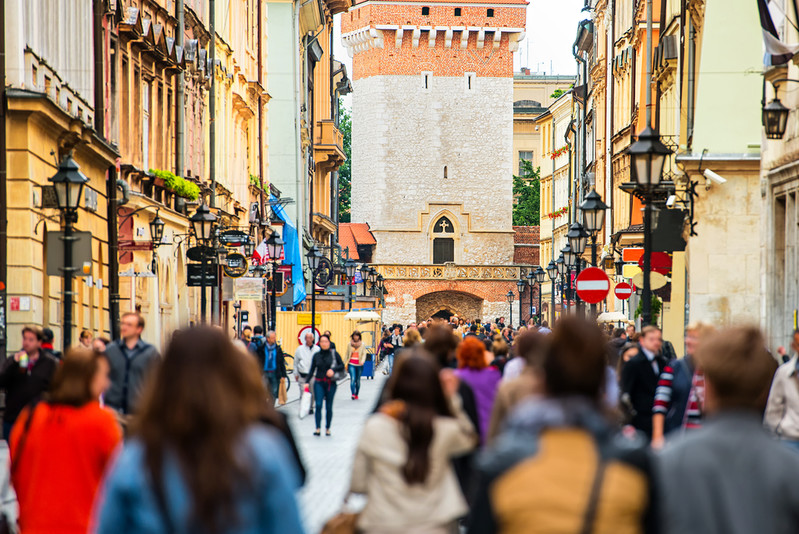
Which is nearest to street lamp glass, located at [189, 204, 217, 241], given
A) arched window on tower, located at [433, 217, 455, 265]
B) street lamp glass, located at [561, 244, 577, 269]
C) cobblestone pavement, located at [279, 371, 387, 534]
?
cobblestone pavement, located at [279, 371, 387, 534]

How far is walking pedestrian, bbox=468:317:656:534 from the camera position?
3.99 m

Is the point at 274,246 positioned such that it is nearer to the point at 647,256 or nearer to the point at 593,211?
the point at 593,211

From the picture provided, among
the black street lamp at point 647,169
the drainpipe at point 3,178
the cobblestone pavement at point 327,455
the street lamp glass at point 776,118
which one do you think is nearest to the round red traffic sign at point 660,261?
the cobblestone pavement at point 327,455

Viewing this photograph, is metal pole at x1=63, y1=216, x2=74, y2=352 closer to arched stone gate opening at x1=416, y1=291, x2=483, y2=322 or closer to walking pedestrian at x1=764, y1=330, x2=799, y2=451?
walking pedestrian at x1=764, y1=330, x2=799, y2=451

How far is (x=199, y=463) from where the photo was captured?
3.83 meters

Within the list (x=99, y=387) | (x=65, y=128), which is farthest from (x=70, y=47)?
(x=99, y=387)

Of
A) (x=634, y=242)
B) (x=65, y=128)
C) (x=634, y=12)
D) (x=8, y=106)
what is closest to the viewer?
(x=8, y=106)

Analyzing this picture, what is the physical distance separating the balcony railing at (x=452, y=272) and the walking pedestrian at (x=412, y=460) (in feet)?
257

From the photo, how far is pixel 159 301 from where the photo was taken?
30.7 m

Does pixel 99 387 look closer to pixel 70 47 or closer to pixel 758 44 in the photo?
pixel 70 47

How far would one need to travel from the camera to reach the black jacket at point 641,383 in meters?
11.7

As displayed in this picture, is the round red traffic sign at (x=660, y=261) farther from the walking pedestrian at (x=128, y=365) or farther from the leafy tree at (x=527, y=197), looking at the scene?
the leafy tree at (x=527, y=197)

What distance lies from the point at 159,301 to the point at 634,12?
19.2 meters

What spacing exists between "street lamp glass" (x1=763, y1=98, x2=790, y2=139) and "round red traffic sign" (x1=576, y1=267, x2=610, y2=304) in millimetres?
4646
